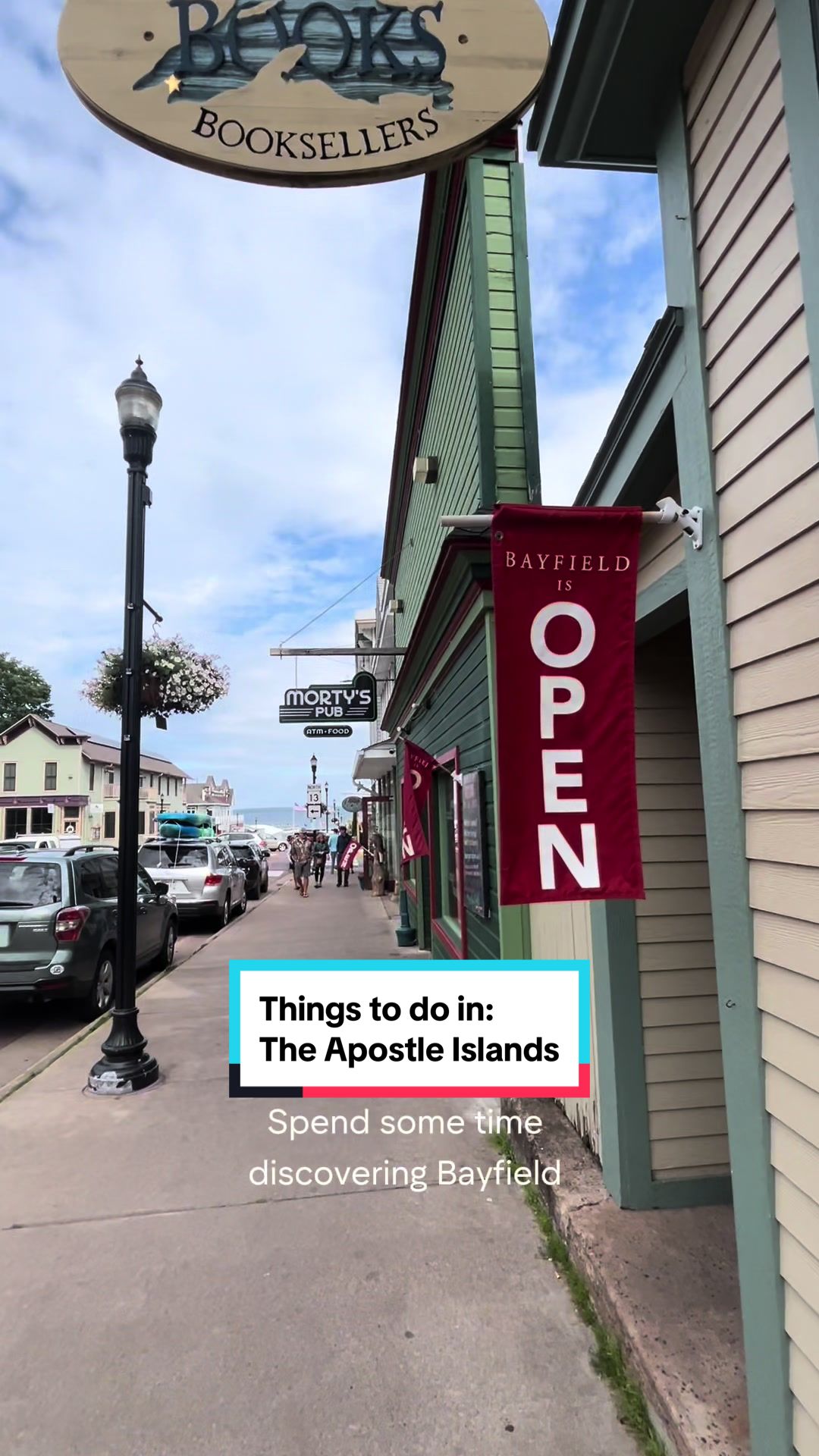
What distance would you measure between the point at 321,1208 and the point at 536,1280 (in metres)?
1.14

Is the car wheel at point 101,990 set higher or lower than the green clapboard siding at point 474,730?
lower

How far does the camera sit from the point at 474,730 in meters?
5.84

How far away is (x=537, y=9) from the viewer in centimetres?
345

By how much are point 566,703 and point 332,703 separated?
11.2 meters

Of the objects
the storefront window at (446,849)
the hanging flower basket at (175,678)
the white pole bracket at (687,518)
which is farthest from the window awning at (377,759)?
the white pole bracket at (687,518)

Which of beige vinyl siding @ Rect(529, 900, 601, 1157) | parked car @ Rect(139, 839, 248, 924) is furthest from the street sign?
beige vinyl siding @ Rect(529, 900, 601, 1157)

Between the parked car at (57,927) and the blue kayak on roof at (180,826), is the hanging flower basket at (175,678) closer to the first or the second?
the parked car at (57,927)

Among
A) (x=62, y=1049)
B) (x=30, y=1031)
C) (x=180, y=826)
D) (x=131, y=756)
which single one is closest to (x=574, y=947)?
(x=131, y=756)

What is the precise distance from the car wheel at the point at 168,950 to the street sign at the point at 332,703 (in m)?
4.02

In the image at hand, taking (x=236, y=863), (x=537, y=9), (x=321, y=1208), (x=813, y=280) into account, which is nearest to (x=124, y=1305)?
(x=321, y=1208)

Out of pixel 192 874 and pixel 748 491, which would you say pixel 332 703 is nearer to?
pixel 192 874

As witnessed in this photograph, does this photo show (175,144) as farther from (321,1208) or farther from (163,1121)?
(163,1121)

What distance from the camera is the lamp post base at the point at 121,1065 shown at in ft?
18.2

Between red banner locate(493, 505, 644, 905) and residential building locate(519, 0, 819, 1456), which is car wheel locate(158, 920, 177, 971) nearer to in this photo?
red banner locate(493, 505, 644, 905)
